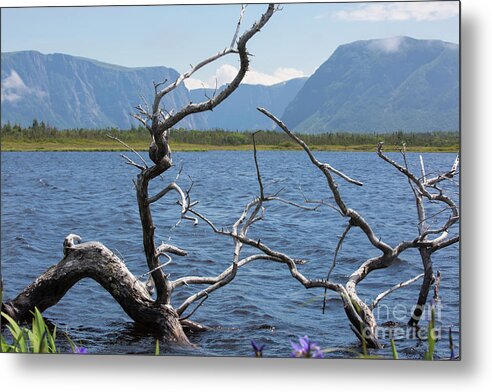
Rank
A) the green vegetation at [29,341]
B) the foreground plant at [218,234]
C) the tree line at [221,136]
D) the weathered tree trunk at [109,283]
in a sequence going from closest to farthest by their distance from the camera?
the green vegetation at [29,341]
the foreground plant at [218,234]
the tree line at [221,136]
the weathered tree trunk at [109,283]

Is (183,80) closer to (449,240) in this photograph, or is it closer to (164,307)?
(164,307)

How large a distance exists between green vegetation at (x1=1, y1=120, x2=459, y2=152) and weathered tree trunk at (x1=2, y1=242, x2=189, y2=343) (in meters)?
0.64

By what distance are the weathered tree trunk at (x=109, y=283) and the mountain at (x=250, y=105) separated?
1.04m

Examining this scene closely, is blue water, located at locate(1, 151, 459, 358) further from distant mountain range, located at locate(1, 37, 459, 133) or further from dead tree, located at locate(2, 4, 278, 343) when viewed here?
distant mountain range, located at locate(1, 37, 459, 133)

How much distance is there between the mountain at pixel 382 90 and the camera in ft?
15.0

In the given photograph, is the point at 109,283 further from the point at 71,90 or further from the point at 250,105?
the point at 250,105

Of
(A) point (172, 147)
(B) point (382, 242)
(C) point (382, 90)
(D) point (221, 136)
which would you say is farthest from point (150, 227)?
(C) point (382, 90)

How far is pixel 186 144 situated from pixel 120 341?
49.1 inches

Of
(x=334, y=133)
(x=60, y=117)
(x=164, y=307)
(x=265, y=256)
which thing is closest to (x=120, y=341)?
(x=164, y=307)

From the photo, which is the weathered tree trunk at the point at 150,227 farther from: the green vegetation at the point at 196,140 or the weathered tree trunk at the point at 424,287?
the weathered tree trunk at the point at 424,287

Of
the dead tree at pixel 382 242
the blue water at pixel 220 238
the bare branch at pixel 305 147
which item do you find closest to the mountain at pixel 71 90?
the blue water at pixel 220 238

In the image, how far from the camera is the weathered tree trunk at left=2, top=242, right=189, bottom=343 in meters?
5.00

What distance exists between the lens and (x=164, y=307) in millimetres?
5043

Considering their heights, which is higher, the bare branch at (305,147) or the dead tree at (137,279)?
the bare branch at (305,147)
